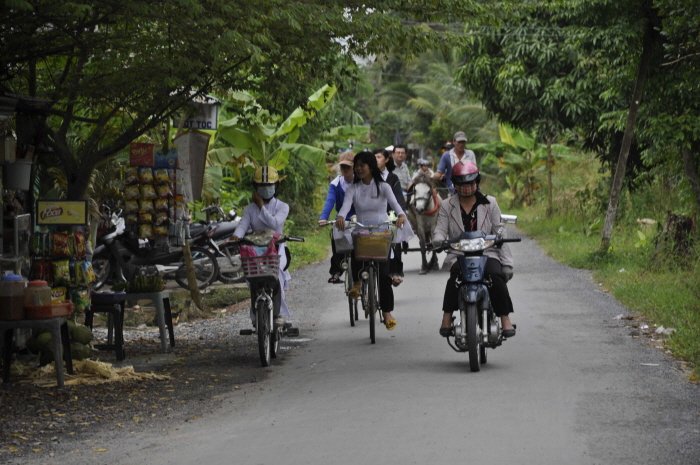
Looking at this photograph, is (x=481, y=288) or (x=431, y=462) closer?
(x=431, y=462)

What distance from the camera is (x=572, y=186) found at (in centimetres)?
2888

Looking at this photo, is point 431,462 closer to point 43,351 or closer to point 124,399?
point 124,399

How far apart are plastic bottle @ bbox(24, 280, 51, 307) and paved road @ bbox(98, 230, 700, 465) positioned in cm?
189

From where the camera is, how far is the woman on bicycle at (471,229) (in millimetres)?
8703

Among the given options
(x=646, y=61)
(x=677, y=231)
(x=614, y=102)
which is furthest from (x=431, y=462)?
(x=614, y=102)

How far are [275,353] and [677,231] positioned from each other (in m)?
8.03

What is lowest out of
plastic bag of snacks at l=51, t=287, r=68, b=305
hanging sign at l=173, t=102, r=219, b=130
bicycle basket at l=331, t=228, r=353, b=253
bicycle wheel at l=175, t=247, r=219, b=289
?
bicycle wheel at l=175, t=247, r=219, b=289

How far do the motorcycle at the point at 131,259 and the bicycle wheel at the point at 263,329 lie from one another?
7028mm

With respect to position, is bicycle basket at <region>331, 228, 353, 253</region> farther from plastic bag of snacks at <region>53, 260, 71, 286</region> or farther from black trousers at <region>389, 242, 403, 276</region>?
plastic bag of snacks at <region>53, 260, 71, 286</region>

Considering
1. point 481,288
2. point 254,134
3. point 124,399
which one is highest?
point 254,134

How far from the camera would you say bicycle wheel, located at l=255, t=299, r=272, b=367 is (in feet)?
30.6

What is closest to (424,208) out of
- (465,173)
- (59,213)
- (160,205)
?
(160,205)

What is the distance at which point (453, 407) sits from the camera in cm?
713

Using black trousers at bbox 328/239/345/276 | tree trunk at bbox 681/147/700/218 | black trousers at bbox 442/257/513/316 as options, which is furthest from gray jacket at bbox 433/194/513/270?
tree trunk at bbox 681/147/700/218
